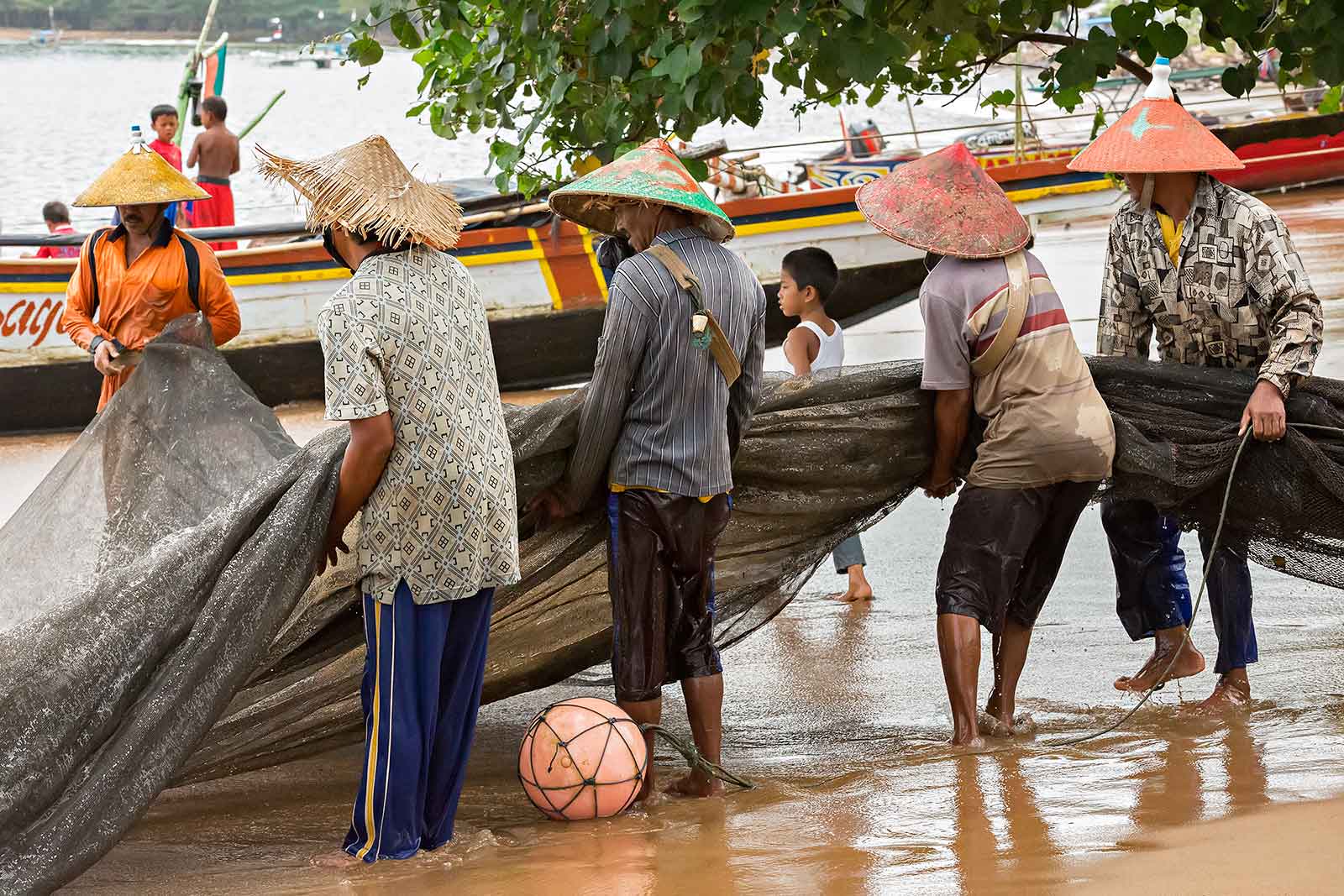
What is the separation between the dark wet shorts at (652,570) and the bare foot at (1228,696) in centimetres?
180

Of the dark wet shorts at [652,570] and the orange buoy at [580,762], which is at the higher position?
the dark wet shorts at [652,570]

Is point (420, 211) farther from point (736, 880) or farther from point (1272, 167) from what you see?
point (1272, 167)

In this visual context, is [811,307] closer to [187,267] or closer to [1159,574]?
[1159,574]

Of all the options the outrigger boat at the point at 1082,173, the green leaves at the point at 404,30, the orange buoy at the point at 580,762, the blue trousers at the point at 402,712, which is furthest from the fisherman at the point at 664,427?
the outrigger boat at the point at 1082,173

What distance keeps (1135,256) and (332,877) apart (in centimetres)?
315

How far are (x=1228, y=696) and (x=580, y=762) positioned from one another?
7.45 feet

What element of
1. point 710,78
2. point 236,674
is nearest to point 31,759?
point 236,674

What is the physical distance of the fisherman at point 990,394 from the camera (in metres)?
4.50

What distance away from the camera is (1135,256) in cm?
497

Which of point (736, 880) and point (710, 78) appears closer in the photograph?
point (736, 880)

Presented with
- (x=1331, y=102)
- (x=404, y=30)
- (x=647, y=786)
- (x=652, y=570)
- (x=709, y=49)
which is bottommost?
(x=647, y=786)

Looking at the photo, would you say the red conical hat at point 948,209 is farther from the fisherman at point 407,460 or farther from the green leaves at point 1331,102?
the green leaves at point 1331,102

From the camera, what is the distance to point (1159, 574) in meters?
5.18

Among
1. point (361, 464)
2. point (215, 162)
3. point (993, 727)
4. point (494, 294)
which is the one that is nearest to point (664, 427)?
point (361, 464)
